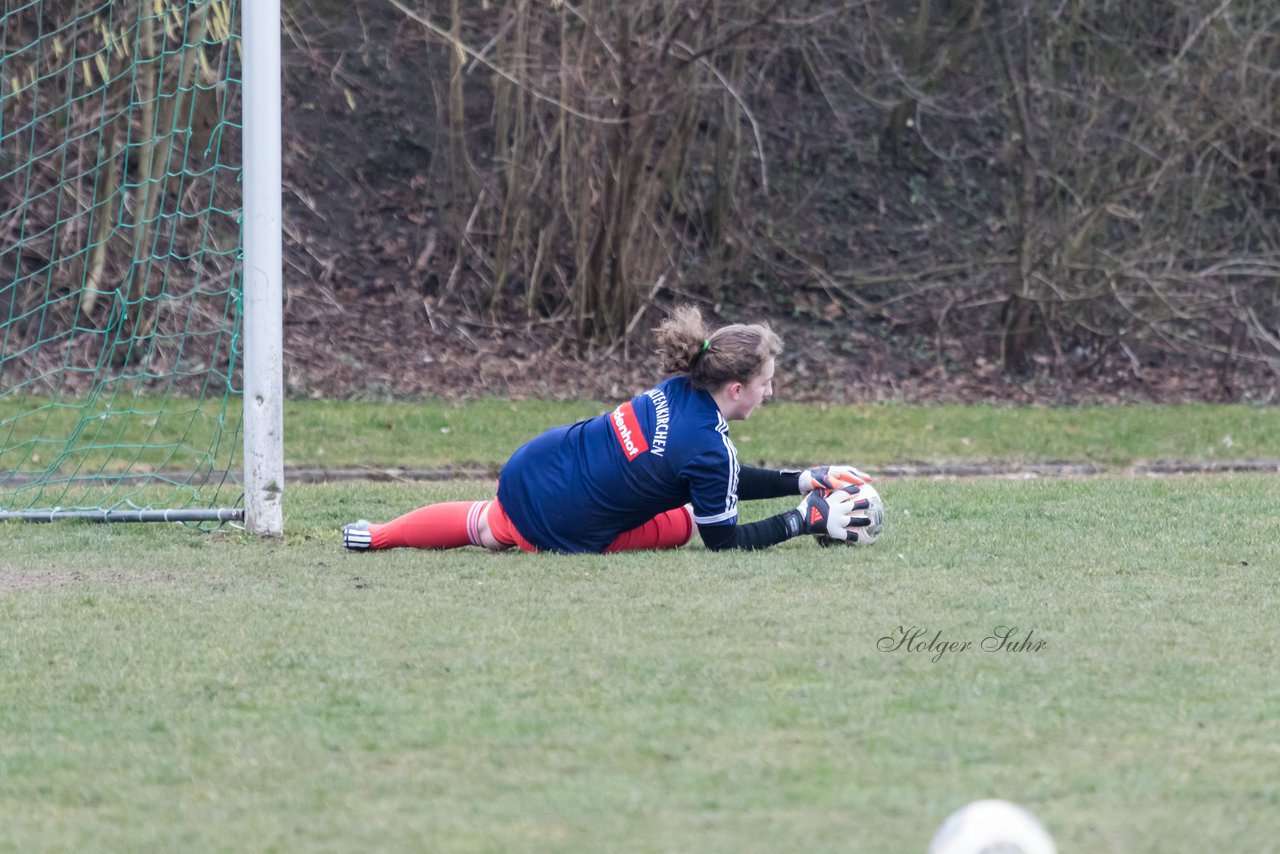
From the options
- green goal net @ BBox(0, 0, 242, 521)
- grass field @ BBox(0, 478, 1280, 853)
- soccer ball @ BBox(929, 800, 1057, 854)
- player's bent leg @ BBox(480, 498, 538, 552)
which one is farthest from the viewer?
green goal net @ BBox(0, 0, 242, 521)


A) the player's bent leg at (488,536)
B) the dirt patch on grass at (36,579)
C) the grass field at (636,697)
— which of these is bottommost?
the dirt patch on grass at (36,579)

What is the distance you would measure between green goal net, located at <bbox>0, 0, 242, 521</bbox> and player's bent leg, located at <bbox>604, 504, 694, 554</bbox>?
11.3 ft

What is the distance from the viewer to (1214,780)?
333 centimetres

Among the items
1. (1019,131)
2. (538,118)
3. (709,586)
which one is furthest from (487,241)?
(709,586)

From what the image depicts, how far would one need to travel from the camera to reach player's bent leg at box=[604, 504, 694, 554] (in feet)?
20.9

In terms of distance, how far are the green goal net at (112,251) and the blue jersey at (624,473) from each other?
11.1ft

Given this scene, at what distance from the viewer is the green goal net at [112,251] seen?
34.6 feet

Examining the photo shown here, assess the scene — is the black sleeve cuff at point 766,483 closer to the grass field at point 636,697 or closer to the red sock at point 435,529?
the grass field at point 636,697

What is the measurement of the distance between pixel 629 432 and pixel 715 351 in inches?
18.1

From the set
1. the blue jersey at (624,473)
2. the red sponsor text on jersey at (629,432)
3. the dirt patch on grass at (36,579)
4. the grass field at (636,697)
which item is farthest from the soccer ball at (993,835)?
the dirt patch on grass at (36,579)

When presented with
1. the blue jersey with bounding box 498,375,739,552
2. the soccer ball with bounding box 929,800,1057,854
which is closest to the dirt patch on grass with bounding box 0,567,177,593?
the blue jersey with bounding box 498,375,739,552

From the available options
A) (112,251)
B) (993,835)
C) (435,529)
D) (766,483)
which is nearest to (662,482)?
(766,483)

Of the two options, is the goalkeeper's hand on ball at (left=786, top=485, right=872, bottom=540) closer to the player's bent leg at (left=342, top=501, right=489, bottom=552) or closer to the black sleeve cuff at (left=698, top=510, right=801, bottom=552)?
the black sleeve cuff at (left=698, top=510, right=801, bottom=552)

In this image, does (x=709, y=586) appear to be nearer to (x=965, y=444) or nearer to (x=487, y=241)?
(x=965, y=444)
